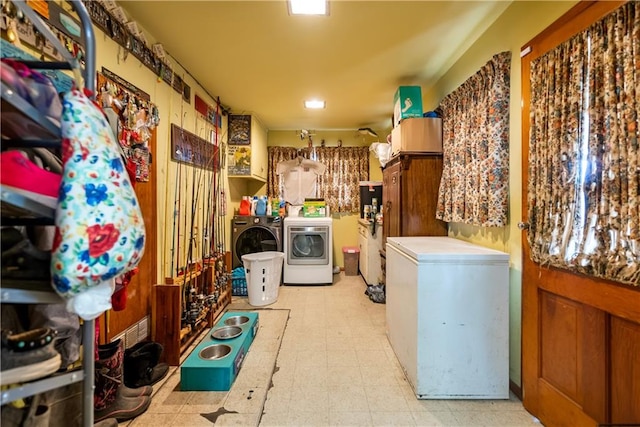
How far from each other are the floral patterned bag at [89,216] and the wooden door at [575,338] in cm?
177

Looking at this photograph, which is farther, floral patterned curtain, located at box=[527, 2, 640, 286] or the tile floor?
the tile floor

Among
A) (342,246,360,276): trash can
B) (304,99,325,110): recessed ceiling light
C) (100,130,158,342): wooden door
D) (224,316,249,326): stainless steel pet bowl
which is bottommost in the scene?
(224,316,249,326): stainless steel pet bowl

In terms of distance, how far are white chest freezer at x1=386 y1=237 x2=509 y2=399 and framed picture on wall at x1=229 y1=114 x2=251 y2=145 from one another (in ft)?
9.97

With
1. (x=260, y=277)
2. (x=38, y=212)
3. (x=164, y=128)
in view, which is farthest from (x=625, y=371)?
(x=164, y=128)

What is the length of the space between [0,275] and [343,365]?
1926 millimetres

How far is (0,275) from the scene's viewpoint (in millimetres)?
669

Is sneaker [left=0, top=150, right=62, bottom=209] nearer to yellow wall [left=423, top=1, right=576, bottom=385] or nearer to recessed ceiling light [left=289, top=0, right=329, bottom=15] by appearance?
recessed ceiling light [left=289, top=0, right=329, bottom=15]

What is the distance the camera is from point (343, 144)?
16.1 feet

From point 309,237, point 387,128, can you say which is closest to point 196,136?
point 309,237

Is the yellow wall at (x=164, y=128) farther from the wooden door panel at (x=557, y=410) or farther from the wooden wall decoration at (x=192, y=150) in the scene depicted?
the wooden door panel at (x=557, y=410)

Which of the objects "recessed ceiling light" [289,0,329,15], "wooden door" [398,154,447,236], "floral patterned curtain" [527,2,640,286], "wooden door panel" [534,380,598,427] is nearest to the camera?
"floral patterned curtain" [527,2,640,286]

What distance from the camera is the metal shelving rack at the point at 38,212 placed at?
2.05 feet

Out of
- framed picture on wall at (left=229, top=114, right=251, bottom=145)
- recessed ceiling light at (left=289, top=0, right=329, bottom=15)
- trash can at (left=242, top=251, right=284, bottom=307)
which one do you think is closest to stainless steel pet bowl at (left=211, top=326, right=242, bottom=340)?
trash can at (left=242, top=251, right=284, bottom=307)

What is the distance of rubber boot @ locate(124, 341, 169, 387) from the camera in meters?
1.72
